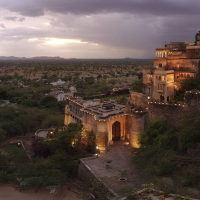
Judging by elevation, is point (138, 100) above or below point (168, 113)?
above

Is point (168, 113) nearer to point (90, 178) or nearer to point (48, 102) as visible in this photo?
point (90, 178)

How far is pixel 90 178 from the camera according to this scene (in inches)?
728

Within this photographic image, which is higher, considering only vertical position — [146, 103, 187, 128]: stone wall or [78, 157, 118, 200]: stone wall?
[146, 103, 187, 128]: stone wall

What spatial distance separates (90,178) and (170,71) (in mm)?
12612

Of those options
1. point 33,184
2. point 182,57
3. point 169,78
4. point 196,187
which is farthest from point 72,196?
point 182,57

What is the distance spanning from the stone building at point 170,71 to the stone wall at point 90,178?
8838mm

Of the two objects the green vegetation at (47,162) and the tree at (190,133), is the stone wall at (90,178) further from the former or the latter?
the tree at (190,133)

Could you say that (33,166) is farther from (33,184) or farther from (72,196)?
(72,196)

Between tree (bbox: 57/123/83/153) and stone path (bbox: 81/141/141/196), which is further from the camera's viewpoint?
tree (bbox: 57/123/83/153)

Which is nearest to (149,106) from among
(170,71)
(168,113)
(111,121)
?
(168,113)

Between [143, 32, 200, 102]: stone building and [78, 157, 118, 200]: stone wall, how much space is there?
8.84m

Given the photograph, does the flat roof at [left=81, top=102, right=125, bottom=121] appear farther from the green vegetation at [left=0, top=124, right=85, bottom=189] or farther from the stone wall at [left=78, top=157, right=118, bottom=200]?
the stone wall at [left=78, top=157, right=118, bottom=200]

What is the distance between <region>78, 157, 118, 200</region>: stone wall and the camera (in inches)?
619

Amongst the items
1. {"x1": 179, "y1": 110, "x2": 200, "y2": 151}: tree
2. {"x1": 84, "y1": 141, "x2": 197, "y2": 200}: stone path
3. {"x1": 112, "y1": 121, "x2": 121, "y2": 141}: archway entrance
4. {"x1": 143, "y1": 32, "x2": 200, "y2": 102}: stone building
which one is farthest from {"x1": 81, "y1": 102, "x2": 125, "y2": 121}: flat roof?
{"x1": 179, "y1": 110, "x2": 200, "y2": 151}: tree
